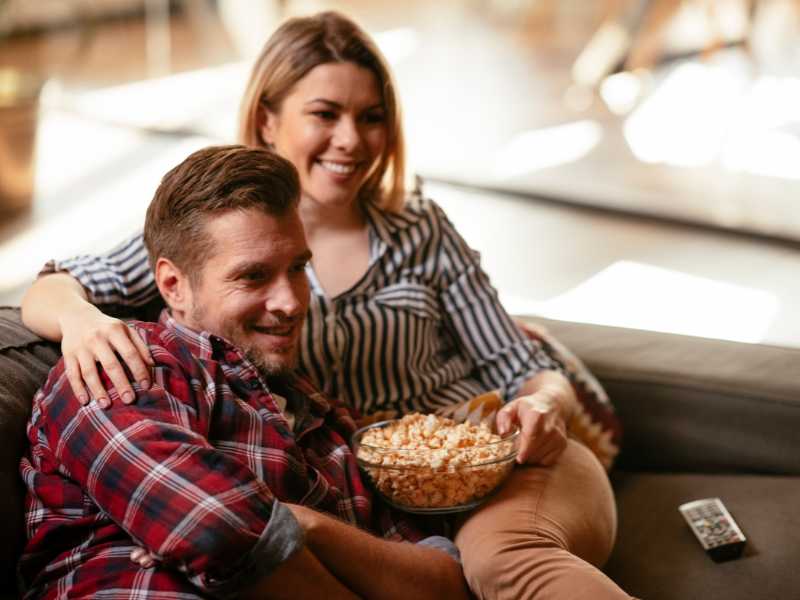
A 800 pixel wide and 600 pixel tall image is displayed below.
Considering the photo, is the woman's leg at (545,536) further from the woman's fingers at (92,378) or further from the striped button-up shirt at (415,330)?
the woman's fingers at (92,378)

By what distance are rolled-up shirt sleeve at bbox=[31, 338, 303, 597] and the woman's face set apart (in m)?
0.69

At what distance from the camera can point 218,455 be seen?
4.10ft

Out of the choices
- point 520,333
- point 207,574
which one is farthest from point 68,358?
point 520,333

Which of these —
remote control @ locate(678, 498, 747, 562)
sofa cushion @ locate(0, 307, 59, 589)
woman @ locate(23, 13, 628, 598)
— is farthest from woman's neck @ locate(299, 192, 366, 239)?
remote control @ locate(678, 498, 747, 562)

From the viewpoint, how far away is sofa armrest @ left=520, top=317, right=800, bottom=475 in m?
Answer: 1.91

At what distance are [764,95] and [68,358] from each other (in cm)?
392

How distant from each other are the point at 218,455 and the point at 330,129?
0.80m

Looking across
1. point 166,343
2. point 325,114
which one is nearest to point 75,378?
point 166,343

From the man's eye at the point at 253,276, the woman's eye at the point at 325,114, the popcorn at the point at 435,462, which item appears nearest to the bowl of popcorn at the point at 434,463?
the popcorn at the point at 435,462

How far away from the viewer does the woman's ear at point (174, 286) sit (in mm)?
1485

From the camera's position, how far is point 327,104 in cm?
188

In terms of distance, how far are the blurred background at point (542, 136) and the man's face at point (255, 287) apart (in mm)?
2033

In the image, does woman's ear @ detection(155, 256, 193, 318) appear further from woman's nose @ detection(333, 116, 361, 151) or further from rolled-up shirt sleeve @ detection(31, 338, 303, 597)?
woman's nose @ detection(333, 116, 361, 151)

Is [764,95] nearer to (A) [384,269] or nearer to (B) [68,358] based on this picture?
(A) [384,269]
